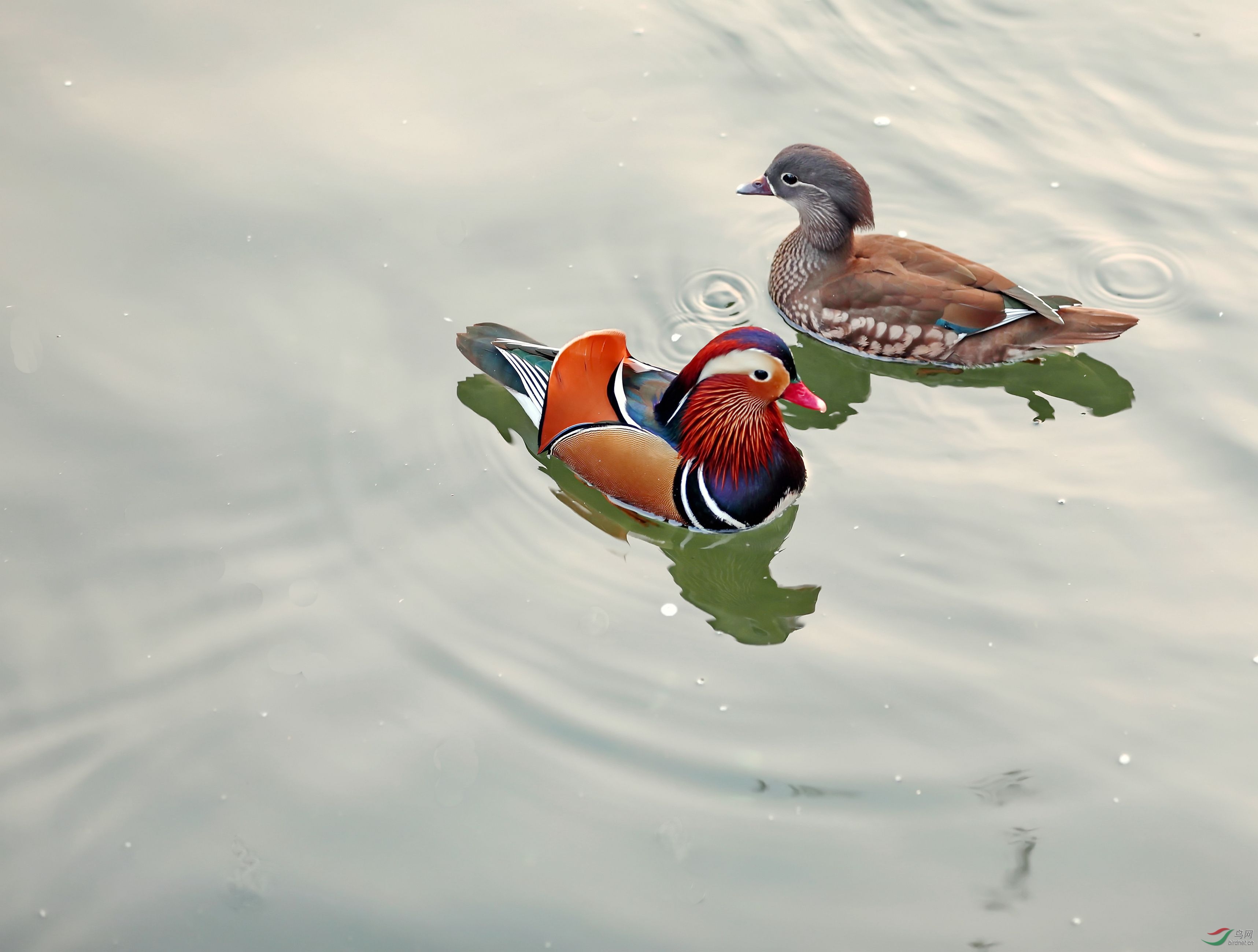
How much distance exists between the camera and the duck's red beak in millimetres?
5438

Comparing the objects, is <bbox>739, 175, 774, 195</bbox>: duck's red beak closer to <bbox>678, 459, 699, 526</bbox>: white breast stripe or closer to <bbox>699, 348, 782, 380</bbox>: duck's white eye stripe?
<bbox>699, 348, 782, 380</bbox>: duck's white eye stripe

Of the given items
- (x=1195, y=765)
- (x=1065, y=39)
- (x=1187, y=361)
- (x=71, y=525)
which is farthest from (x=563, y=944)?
(x=1065, y=39)

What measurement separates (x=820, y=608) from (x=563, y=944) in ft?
5.45

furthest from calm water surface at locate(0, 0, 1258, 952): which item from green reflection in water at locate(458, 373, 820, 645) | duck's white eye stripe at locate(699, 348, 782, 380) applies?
duck's white eye stripe at locate(699, 348, 782, 380)

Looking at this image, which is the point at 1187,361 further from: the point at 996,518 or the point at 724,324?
the point at 724,324

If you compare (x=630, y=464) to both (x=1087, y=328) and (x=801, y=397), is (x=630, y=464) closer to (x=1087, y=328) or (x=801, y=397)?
(x=801, y=397)

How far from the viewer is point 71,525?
4758 millimetres

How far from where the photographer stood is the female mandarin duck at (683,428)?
4.48 meters

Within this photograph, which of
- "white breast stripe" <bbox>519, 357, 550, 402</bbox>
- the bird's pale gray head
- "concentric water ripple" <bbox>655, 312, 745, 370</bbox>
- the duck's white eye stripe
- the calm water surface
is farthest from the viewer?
"concentric water ripple" <bbox>655, 312, 745, 370</bbox>

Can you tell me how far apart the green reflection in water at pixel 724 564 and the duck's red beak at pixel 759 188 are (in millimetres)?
1636

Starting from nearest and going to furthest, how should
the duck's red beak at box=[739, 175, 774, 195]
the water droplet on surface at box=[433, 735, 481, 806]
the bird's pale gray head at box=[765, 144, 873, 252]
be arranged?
the water droplet on surface at box=[433, 735, 481, 806] < the bird's pale gray head at box=[765, 144, 873, 252] < the duck's red beak at box=[739, 175, 774, 195]

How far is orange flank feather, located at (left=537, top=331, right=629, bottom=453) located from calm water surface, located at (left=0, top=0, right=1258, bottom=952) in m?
0.43

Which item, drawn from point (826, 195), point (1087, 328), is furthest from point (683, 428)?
point (1087, 328)

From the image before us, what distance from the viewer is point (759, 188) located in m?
5.45
